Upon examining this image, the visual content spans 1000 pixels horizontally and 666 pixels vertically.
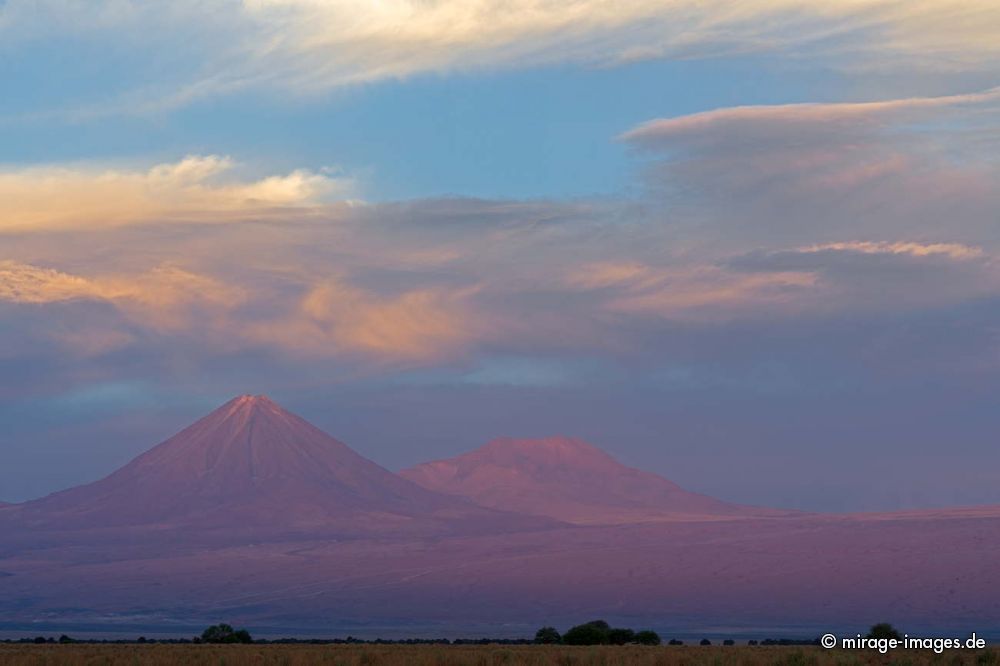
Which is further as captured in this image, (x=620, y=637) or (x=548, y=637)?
(x=548, y=637)

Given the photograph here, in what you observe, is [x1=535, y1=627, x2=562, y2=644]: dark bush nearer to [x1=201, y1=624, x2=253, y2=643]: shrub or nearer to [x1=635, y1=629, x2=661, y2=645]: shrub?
[x1=635, y1=629, x2=661, y2=645]: shrub

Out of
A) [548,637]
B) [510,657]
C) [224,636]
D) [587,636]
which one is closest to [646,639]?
[587,636]

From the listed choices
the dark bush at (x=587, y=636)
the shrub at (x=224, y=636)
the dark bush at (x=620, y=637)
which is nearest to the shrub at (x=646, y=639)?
the dark bush at (x=620, y=637)

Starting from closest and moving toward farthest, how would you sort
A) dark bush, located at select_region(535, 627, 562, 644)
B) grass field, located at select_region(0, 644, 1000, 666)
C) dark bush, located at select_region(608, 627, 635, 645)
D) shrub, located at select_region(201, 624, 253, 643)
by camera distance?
grass field, located at select_region(0, 644, 1000, 666) → dark bush, located at select_region(608, 627, 635, 645) → dark bush, located at select_region(535, 627, 562, 644) → shrub, located at select_region(201, 624, 253, 643)

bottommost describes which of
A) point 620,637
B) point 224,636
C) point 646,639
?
point 646,639

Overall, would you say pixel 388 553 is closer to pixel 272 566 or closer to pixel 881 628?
pixel 272 566

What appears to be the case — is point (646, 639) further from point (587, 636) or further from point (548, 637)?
point (548, 637)

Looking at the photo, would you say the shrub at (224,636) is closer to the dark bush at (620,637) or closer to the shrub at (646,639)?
the dark bush at (620,637)

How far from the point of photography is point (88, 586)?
186750mm

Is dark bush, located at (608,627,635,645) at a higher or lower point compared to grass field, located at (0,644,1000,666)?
higher

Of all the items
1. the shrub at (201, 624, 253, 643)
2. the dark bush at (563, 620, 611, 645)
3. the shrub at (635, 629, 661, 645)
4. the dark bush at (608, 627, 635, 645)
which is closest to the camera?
the dark bush at (563, 620, 611, 645)

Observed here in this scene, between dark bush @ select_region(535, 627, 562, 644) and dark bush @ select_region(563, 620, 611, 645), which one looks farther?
dark bush @ select_region(535, 627, 562, 644)

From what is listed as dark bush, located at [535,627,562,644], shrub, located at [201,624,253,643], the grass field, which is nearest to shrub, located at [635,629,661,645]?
dark bush, located at [535,627,562,644]

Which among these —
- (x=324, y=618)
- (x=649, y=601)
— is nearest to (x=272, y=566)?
(x=324, y=618)
